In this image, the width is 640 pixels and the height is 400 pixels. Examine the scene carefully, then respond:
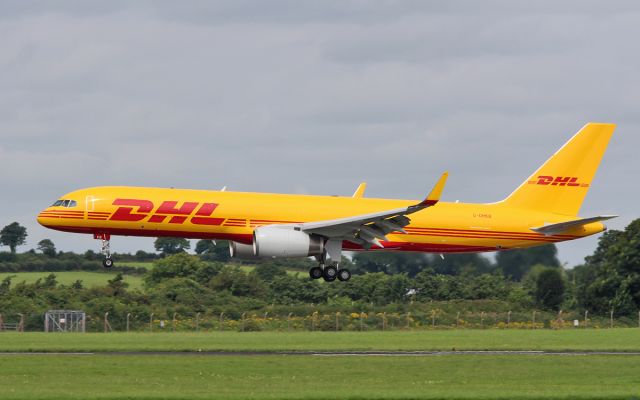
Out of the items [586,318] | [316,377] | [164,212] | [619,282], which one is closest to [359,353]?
[316,377]

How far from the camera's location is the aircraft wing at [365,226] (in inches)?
2202

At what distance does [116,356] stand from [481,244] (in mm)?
21253

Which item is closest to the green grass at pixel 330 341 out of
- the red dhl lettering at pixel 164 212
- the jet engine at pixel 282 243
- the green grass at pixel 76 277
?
the jet engine at pixel 282 243

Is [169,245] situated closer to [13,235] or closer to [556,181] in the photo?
[13,235]

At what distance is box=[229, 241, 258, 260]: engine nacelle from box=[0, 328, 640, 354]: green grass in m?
3.64

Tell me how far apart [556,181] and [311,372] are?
88.3ft

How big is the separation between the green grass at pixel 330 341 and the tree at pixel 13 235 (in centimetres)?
7449

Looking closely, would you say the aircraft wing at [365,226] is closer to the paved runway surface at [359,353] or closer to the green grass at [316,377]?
the paved runway surface at [359,353]

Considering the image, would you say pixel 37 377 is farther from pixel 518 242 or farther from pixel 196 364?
pixel 518 242

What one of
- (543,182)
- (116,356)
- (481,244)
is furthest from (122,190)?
(543,182)

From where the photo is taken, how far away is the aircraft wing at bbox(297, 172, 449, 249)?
55.9 meters

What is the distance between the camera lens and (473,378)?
3919 cm

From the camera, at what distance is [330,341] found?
55469mm

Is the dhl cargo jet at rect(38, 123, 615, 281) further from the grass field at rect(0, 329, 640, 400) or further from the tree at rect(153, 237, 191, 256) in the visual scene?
the tree at rect(153, 237, 191, 256)
